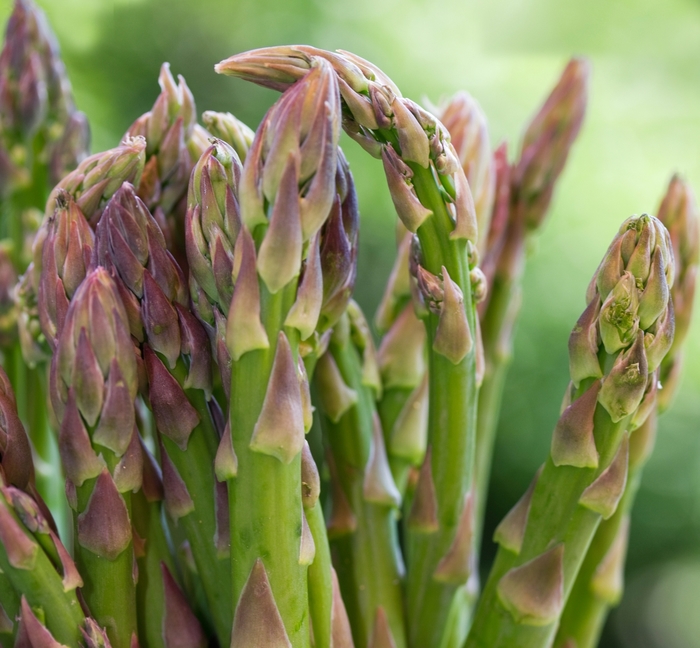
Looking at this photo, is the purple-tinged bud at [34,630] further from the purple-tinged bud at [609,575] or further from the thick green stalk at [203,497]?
the purple-tinged bud at [609,575]

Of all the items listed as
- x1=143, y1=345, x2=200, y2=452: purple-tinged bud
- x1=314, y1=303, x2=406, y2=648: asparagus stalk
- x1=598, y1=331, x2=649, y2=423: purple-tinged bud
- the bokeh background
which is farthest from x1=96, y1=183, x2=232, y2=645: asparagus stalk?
the bokeh background

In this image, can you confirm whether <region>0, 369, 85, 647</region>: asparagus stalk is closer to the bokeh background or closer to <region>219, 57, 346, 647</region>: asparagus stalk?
<region>219, 57, 346, 647</region>: asparagus stalk

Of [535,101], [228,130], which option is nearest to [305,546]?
[228,130]

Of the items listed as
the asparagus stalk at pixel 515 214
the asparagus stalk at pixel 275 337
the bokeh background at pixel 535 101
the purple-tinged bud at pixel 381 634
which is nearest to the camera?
the asparagus stalk at pixel 275 337

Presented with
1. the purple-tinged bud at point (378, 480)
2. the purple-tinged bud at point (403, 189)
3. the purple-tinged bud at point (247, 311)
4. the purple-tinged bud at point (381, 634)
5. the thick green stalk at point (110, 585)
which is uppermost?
the purple-tinged bud at point (403, 189)

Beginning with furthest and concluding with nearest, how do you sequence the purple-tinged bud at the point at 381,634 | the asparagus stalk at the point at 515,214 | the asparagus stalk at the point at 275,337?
the asparagus stalk at the point at 515,214 → the purple-tinged bud at the point at 381,634 → the asparagus stalk at the point at 275,337

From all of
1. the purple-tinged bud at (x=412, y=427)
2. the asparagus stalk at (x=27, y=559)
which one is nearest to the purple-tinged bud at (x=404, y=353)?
the purple-tinged bud at (x=412, y=427)

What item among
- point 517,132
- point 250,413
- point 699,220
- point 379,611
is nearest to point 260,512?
point 250,413
